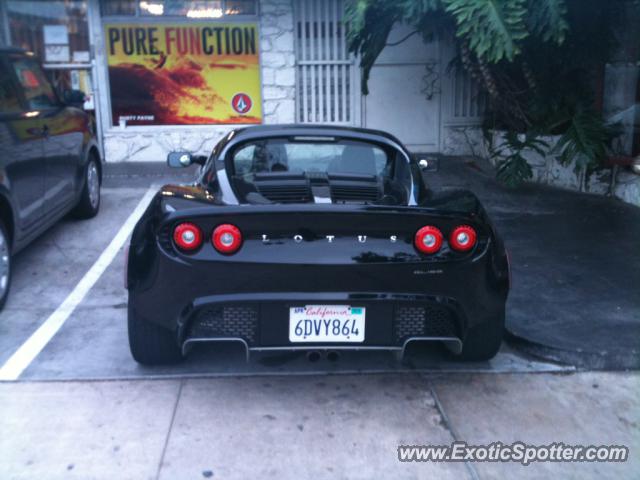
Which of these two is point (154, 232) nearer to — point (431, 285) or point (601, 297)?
point (431, 285)

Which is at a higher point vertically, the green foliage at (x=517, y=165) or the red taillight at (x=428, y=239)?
the red taillight at (x=428, y=239)

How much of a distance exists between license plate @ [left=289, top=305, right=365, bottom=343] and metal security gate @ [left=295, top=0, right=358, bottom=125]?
797 centimetres

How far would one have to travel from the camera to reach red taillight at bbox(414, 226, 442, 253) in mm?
4090

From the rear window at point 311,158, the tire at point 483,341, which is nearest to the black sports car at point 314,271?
the tire at point 483,341

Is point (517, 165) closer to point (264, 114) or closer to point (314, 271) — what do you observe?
point (264, 114)

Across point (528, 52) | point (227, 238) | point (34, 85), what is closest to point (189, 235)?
point (227, 238)

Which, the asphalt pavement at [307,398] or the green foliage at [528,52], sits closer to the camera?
the asphalt pavement at [307,398]

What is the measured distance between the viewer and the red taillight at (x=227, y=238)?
13.2ft

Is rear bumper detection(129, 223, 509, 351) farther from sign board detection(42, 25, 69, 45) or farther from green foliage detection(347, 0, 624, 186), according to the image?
sign board detection(42, 25, 69, 45)

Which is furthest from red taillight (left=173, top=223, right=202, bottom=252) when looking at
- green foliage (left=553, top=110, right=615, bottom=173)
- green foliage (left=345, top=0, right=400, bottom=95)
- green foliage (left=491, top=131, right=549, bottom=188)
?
green foliage (left=491, top=131, right=549, bottom=188)

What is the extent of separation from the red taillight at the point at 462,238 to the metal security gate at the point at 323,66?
25.8 feet

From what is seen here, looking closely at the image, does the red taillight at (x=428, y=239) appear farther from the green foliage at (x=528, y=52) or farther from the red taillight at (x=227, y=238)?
the green foliage at (x=528, y=52)

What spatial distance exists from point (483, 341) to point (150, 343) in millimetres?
1960

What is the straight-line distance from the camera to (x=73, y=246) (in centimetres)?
750
